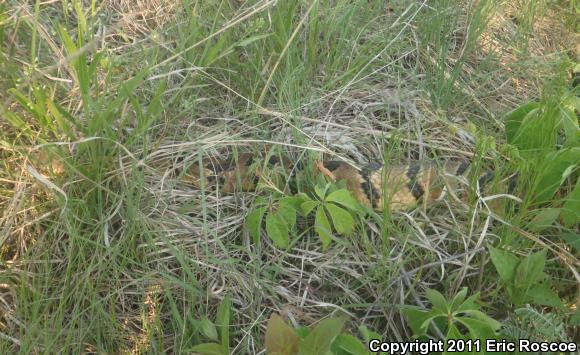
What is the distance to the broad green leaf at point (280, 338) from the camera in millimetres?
1484

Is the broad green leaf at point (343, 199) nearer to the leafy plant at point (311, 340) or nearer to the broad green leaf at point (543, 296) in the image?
the leafy plant at point (311, 340)

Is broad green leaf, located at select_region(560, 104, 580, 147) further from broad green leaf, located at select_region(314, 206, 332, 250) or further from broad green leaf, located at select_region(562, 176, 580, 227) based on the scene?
broad green leaf, located at select_region(314, 206, 332, 250)

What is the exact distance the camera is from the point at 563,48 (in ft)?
9.31

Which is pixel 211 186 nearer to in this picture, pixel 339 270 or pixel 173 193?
pixel 173 193

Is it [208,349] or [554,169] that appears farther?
[554,169]

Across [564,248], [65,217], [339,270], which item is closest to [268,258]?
[339,270]

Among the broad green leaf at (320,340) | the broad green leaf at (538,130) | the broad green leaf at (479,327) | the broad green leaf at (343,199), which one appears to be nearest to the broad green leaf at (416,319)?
→ the broad green leaf at (479,327)

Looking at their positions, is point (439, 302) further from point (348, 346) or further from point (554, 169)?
point (554, 169)

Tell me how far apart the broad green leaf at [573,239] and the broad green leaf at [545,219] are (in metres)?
0.09

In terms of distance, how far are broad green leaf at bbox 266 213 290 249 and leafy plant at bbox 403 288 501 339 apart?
411 millimetres

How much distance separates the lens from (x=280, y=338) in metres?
1.49

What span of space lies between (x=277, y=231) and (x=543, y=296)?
0.79 meters

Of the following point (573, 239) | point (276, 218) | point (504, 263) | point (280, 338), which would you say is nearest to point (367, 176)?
point (276, 218)

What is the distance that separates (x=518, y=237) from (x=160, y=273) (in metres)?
1.11
